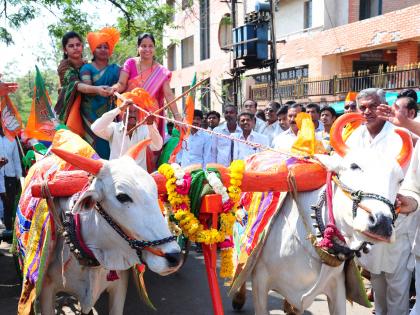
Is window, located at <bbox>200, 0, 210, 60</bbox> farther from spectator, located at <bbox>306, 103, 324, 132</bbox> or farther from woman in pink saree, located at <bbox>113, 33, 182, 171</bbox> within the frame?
woman in pink saree, located at <bbox>113, 33, 182, 171</bbox>

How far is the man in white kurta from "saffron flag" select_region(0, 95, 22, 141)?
3509 mm

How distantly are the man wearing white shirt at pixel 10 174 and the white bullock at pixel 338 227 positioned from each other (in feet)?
12.9

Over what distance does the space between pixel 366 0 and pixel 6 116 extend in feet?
41.6

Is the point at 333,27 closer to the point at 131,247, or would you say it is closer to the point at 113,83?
the point at 113,83

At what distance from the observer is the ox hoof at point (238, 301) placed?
4.32 meters

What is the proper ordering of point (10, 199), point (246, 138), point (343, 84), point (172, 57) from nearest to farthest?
1. point (10, 199)
2. point (246, 138)
3. point (343, 84)
4. point (172, 57)

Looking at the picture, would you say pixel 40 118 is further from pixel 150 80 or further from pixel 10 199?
pixel 10 199

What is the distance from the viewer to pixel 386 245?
143 inches

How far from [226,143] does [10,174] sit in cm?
288

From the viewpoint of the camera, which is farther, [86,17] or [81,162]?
[86,17]

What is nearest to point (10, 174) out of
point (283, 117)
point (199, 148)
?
point (199, 148)

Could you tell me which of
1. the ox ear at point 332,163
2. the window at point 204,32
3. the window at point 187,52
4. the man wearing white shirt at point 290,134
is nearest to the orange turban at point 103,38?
the man wearing white shirt at point 290,134

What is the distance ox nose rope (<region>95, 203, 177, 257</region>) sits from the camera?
7.86 ft

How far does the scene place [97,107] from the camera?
4.46 meters
